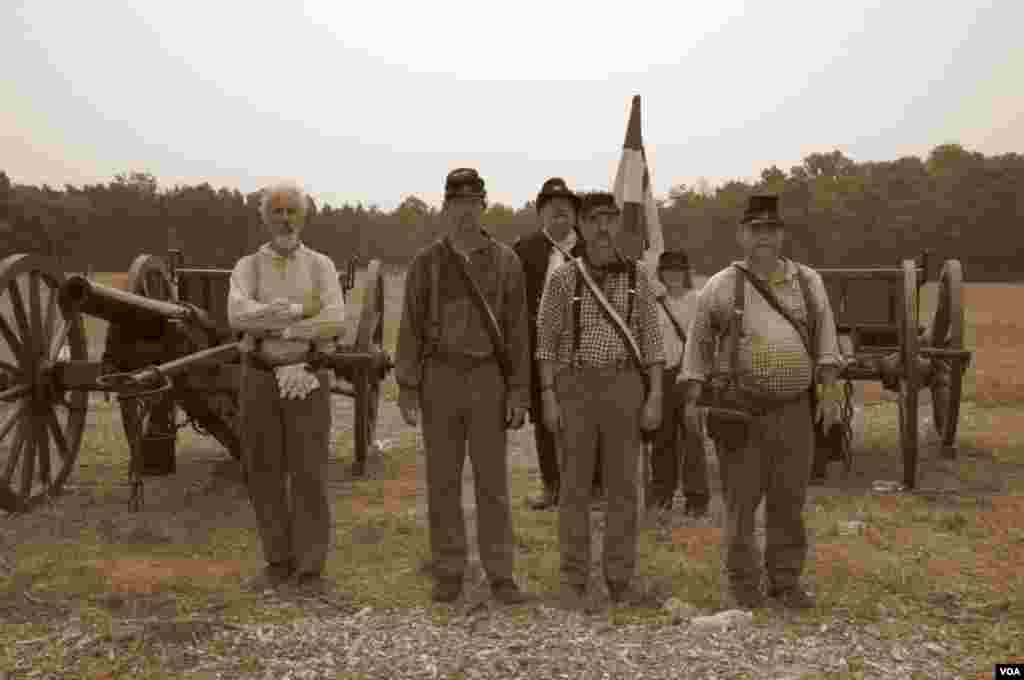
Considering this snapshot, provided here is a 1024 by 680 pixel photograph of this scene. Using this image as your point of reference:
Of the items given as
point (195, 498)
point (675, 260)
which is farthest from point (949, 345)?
point (195, 498)

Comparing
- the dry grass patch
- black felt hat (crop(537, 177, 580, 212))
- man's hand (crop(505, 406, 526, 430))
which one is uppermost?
black felt hat (crop(537, 177, 580, 212))

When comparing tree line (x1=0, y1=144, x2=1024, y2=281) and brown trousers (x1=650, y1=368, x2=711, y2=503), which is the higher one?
tree line (x1=0, y1=144, x2=1024, y2=281)

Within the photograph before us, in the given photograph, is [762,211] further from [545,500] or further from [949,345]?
[949,345]

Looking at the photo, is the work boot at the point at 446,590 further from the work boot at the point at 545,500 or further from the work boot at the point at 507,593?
the work boot at the point at 545,500

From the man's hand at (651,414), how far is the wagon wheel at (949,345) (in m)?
3.88

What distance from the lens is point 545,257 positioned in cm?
616

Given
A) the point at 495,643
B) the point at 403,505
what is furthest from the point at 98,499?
the point at 495,643

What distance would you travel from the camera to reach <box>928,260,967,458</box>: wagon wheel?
24.3 ft

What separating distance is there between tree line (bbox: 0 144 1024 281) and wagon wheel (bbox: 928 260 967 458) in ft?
116

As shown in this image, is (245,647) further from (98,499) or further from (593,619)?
(98,499)

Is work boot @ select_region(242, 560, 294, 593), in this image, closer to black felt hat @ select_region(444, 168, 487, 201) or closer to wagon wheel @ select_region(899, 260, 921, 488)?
black felt hat @ select_region(444, 168, 487, 201)

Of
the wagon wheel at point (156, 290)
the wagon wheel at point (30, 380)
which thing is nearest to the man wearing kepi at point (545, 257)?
the wagon wheel at point (156, 290)

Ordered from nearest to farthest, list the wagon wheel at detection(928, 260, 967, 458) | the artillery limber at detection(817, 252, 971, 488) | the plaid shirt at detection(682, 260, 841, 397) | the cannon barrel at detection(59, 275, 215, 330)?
the plaid shirt at detection(682, 260, 841, 397)
the cannon barrel at detection(59, 275, 215, 330)
the artillery limber at detection(817, 252, 971, 488)
the wagon wheel at detection(928, 260, 967, 458)

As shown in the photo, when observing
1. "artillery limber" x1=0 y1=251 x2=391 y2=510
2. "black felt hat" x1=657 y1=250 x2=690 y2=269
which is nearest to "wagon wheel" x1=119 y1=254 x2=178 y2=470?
"artillery limber" x1=0 y1=251 x2=391 y2=510
